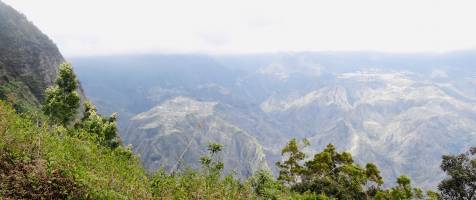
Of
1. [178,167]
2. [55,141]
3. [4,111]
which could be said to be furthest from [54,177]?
[178,167]

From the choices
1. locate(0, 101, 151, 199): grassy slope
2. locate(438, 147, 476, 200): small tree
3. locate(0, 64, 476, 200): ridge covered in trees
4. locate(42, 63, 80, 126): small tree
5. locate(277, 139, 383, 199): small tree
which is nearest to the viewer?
locate(0, 101, 151, 199): grassy slope

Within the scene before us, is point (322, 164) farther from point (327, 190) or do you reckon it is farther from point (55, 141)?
point (55, 141)

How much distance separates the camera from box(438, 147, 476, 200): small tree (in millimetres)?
51781

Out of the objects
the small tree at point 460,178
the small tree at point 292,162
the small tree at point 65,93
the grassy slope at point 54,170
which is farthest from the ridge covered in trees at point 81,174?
the small tree at point 65,93

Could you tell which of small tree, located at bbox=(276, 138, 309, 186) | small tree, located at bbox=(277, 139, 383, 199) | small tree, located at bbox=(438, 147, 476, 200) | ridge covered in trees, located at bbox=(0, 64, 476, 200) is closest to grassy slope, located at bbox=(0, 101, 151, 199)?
ridge covered in trees, located at bbox=(0, 64, 476, 200)

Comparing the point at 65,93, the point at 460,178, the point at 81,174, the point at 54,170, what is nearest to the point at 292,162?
the point at 460,178

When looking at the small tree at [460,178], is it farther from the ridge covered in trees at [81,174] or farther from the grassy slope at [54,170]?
the grassy slope at [54,170]

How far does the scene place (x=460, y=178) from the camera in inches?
2055

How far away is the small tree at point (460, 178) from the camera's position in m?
51.8

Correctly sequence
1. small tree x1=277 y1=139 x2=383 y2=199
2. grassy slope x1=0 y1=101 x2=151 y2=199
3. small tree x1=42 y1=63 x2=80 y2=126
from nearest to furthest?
grassy slope x1=0 y1=101 x2=151 y2=199
small tree x1=277 y1=139 x2=383 y2=199
small tree x1=42 y1=63 x2=80 y2=126

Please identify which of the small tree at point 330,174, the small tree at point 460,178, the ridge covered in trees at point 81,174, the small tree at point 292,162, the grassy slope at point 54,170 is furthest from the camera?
the small tree at point 292,162

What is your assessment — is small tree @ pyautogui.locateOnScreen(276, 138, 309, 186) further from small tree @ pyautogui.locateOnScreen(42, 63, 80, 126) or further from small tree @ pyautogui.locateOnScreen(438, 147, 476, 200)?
small tree @ pyautogui.locateOnScreen(42, 63, 80, 126)

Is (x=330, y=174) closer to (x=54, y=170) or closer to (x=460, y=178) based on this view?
(x=460, y=178)

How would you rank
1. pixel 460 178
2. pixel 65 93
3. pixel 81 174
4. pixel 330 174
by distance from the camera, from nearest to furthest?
1. pixel 81 174
2. pixel 460 178
3. pixel 330 174
4. pixel 65 93
